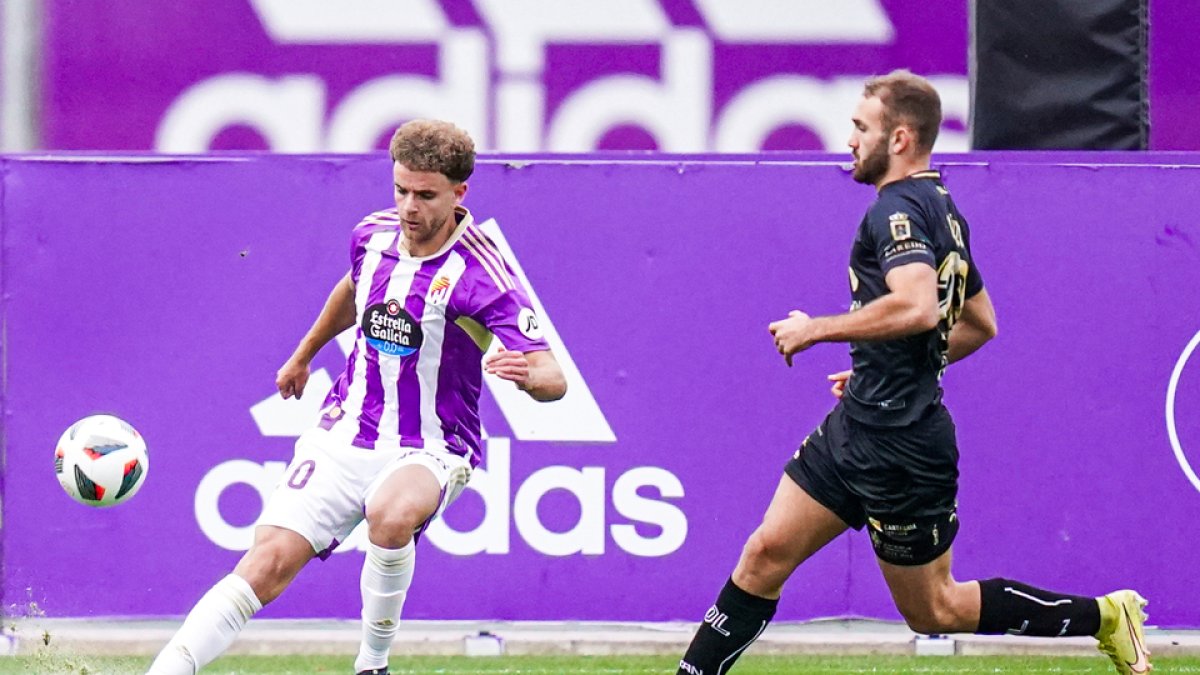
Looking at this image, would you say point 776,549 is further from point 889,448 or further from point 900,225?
point 900,225

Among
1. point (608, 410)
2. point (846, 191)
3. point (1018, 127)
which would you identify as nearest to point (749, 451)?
point (608, 410)

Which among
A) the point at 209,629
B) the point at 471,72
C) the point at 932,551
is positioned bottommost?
the point at 209,629

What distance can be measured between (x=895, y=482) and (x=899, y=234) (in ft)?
2.45

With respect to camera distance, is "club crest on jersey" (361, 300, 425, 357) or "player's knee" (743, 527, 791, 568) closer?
"player's knee" (743, 527, 791, 568)

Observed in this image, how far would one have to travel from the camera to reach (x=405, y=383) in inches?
224

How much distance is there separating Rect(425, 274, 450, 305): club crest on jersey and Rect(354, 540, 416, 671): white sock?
2.38ft

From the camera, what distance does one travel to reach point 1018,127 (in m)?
7.75

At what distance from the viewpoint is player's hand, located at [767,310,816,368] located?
196 inches

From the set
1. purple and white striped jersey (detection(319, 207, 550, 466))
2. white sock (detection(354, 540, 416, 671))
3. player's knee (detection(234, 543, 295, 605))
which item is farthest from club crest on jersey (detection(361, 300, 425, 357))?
player's knee (detection(234, 543, 295, 605))

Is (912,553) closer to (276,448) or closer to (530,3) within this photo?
(276,448)

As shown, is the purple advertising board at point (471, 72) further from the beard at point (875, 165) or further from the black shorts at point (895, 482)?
the black shorts at point (895, 482)

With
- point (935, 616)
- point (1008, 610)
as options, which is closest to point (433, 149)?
point (935, 616)

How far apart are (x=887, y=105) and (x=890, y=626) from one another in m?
2.65

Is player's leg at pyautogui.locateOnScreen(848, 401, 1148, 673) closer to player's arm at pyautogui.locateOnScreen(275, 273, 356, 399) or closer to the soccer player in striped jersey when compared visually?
the soccer player in striped jersey
